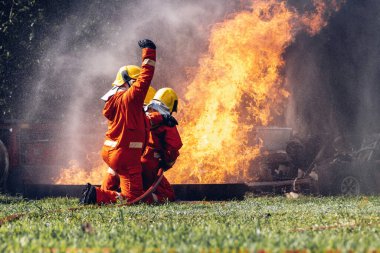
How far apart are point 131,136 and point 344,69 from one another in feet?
31.4

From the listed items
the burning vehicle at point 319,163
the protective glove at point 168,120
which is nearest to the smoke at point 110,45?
the burning vehicle at point 319,163

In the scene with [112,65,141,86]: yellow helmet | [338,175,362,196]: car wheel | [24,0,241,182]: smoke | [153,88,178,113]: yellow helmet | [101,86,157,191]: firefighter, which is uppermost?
[24,0,241,182]: smoke

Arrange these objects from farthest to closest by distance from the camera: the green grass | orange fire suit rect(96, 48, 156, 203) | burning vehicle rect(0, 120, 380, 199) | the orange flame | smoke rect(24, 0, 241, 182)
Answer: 1. smoke rect(24, 0, 241, 182)
2. the orange flame
3. burning vehicle rect(0, 120, 380, 199)
4. orange fire suit rect(96, 48, 156, 203)
5. the green grass

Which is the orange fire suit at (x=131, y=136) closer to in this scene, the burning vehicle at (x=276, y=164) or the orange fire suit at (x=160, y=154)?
the orange fire suit at (x=160, y=154)

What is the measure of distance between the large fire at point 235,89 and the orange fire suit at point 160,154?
3339mm

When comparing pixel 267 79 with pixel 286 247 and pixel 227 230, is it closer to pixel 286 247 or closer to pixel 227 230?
pixel 227 230

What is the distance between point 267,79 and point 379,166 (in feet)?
11.6

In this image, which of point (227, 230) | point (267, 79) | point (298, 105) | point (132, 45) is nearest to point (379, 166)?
point (267, 79)

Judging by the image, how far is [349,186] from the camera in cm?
1398

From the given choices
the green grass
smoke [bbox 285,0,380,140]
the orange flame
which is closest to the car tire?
the orange flame

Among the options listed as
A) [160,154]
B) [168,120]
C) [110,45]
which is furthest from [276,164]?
[110,45]

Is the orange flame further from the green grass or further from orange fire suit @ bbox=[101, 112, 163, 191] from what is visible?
the green grass

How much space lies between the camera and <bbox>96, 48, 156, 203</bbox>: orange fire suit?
400 inches

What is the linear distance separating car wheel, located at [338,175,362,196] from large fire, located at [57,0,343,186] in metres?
2.15
